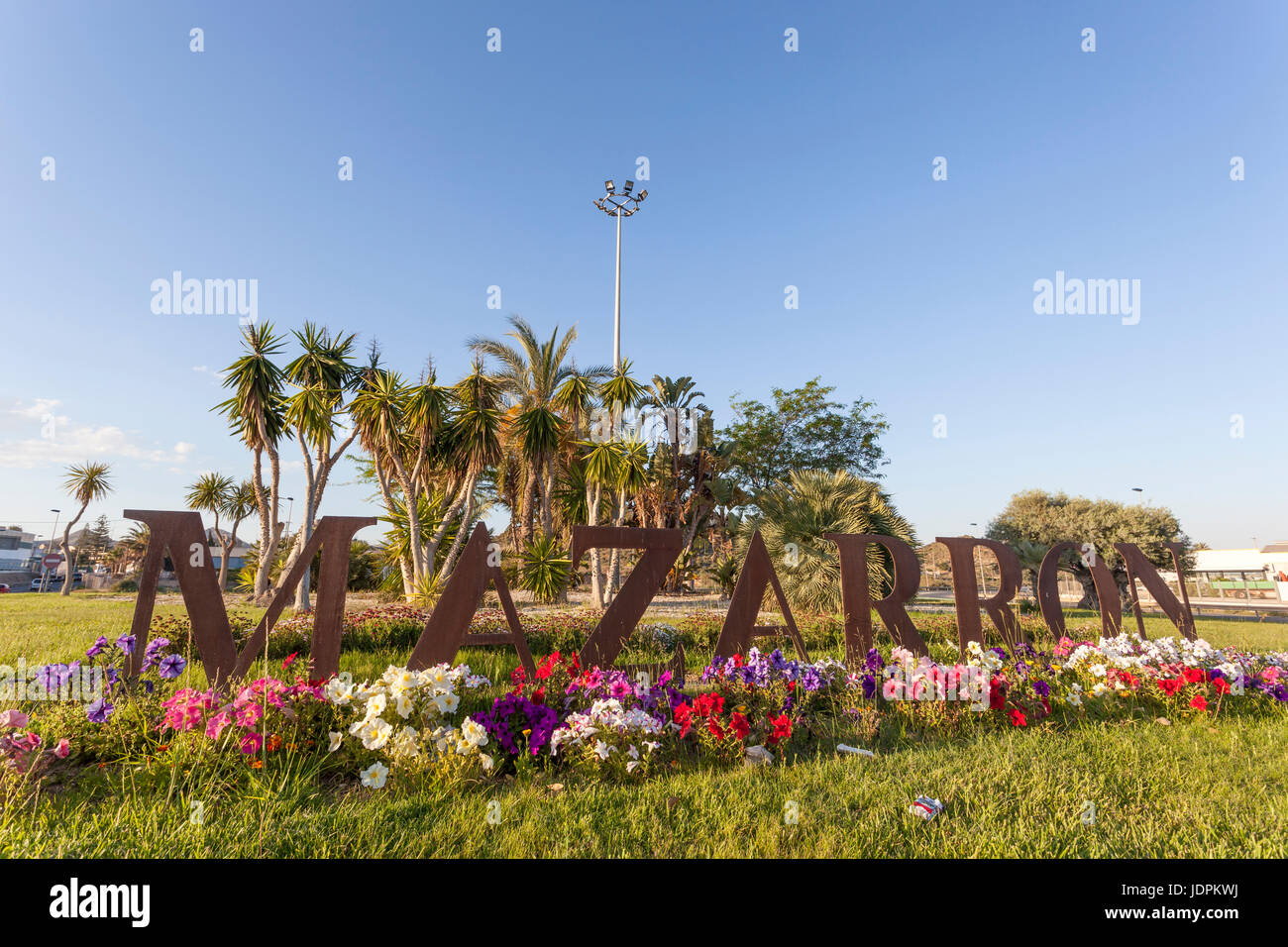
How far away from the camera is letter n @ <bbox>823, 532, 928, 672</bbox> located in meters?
6.21

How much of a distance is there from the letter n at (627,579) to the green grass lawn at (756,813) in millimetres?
2012

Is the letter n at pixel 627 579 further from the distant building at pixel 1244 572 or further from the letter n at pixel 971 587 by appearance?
the distant building at pixel 1244 572

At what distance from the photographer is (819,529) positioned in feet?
41.3

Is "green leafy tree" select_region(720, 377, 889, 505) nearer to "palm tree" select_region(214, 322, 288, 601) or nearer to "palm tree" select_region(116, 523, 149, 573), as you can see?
"palm tree" select_region(214, 322, 288, 601)

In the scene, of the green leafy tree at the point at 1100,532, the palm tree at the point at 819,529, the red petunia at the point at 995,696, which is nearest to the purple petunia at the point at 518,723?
the red petunia at the point at 995,696

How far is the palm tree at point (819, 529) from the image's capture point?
12070 mm

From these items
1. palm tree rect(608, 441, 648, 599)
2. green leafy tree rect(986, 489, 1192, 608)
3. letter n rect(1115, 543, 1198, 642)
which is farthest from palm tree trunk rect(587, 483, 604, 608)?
green leafy tree rect(986, 489, 1192, 608)

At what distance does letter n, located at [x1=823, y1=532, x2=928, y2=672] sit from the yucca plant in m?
9.13

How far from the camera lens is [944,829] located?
9.52ft

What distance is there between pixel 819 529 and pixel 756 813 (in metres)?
10.1

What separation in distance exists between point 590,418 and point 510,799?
18.9m

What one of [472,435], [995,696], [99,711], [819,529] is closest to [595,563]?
[472,435]
